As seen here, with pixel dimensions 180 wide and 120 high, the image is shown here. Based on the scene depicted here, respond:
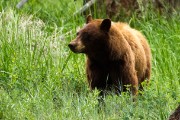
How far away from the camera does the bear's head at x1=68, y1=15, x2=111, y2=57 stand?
326 inches

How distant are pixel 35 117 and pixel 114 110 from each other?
32.3 inches

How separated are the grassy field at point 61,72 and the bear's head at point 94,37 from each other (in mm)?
500

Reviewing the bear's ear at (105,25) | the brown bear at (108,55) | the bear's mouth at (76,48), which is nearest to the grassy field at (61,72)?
the brown bear at (108,55)

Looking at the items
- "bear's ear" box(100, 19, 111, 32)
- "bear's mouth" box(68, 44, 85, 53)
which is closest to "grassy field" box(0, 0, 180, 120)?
"bear's mouth" box(68, 44, 85, 53)

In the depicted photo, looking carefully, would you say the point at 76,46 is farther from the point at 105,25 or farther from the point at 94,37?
the point at 105,25

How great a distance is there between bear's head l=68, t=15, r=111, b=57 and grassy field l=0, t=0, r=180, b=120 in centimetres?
50

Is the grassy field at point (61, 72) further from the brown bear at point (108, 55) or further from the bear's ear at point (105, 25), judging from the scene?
the bear's ear at point (105, 25)

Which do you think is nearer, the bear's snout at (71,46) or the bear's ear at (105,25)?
the bear's snout at (71,46)

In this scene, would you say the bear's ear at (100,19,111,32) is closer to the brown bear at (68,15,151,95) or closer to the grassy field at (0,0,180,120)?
the brown bear at (68,15,151,95)

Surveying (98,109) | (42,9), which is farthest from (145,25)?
(98,109)

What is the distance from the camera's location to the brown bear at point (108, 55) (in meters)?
8.31

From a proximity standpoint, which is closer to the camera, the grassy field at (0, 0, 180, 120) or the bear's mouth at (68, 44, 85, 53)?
the grassy field at (0, 0, 180, 120)

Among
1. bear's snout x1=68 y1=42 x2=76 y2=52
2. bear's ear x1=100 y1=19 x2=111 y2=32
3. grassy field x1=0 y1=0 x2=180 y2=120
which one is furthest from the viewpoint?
bear's ear x1=100 y1=19 x2=111 y2=32

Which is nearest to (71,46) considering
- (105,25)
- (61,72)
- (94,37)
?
(94,37)
